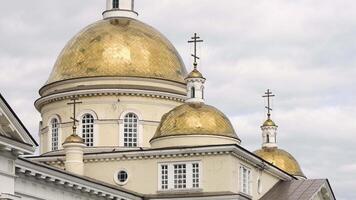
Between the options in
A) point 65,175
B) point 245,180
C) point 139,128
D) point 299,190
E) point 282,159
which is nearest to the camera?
point 65,175

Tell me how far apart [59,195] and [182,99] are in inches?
772

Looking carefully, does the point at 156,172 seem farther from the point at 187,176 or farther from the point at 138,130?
the point at 138,130

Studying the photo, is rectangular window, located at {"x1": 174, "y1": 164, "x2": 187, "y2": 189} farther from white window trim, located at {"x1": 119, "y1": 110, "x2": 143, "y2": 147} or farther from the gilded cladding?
white window trim, located at {"x1": 119, "y1": 110, "x2": 143, "y2": 147}

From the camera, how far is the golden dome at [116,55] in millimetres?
63000

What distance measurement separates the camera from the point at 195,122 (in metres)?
55.8

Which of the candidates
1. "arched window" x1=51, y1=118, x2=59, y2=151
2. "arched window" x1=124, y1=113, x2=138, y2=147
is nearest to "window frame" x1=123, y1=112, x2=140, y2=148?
"arched window" x1=124, y1=113, x2=138, y2=147

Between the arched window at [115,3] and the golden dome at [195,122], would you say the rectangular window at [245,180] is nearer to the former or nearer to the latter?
the golden dome at [195,122]

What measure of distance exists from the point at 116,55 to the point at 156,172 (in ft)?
31.8

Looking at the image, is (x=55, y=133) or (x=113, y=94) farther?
(x=55, y=133)

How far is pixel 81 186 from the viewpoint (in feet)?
156

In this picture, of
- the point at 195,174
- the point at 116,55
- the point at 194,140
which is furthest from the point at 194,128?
the point at 116,55

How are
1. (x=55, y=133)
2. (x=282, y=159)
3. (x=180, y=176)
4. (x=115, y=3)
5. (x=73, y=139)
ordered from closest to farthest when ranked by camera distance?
(x=180, y=176) < (x=73, y=139) < (x=55, y=133) < (x=115, y=3) < (x=282, y=159)

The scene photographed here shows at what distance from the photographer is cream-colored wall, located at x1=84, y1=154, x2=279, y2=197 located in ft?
181

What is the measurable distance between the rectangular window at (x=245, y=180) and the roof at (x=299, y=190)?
227cm
